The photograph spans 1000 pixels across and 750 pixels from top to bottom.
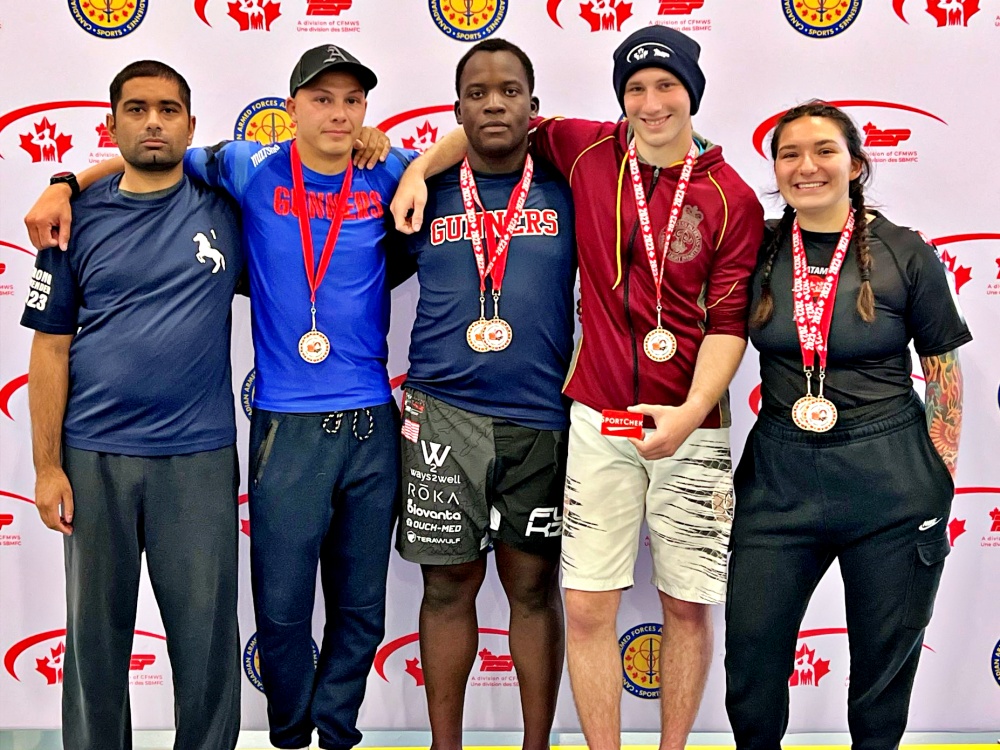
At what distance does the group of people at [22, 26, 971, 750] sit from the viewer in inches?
102

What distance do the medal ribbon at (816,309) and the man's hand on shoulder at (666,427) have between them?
1.12 ft

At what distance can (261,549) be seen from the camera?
9.37 ft

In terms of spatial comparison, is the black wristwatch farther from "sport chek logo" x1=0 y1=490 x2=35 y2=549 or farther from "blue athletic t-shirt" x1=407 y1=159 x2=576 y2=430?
"sport chek logo" x1=0 y1=490 x2=35 y2=549

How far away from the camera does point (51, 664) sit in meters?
3.54

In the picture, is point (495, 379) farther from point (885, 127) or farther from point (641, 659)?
point (885, 127)

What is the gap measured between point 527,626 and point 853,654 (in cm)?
95

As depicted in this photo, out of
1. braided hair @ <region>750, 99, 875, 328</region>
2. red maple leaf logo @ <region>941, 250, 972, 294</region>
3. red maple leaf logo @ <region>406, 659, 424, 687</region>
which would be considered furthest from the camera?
red maple leaf logo @ <region>406, 659, 424, 687</region>

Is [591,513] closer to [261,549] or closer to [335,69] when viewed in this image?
[261,549]

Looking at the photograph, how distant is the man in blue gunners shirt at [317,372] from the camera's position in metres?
2.82

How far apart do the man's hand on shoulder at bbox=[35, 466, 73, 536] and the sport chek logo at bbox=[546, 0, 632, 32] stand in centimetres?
218

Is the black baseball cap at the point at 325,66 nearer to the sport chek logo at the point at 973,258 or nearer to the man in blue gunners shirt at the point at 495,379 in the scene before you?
the man in blue gunners shirt at the point at 495,379

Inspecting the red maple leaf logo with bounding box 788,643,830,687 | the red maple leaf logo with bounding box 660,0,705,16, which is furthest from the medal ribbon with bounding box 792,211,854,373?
the red maple leaf logo with bounding box 788,643,830,687

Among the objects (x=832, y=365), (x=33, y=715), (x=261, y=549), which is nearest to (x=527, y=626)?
(x=261, y=549)

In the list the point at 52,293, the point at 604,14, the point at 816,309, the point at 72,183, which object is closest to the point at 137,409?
the point at 52,293
